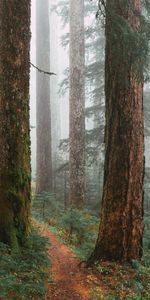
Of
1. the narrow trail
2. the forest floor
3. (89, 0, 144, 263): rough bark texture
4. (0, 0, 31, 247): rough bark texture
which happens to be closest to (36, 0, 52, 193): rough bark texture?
the narrow trail

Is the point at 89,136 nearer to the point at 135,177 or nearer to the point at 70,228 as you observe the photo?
the point at 70,228

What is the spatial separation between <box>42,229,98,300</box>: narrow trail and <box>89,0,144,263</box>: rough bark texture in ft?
1.49

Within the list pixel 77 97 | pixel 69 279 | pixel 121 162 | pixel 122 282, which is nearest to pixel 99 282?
pixel 122 282

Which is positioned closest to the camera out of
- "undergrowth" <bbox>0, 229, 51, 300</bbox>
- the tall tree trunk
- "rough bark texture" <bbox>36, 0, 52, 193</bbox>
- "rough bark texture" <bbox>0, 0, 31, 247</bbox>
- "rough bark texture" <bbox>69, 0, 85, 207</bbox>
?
"undergrowth" <bbox>0, 229, 51, 300</bbox>

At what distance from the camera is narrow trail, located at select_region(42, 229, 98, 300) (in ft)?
21.0

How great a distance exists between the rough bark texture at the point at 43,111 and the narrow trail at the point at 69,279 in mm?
6996

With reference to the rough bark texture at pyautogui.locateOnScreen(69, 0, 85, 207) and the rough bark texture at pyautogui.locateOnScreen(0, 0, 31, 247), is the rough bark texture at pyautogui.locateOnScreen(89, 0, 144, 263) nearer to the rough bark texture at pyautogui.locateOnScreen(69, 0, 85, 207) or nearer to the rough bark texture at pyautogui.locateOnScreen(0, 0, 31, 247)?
the rough bark texture at pyautogui.locateOnScreen(0, 0, 31, 247)

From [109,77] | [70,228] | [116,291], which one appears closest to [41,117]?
[70,228]

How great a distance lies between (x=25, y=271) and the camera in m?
6.30

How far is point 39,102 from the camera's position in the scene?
1638 cm

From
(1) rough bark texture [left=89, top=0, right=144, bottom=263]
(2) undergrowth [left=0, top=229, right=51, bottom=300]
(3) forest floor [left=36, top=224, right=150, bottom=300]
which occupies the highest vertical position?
(1) rough bark texture [left=89, top=0, right=144, bottom=263]

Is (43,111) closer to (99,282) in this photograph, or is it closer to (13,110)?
(13,110)

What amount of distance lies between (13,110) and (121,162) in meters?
2.16

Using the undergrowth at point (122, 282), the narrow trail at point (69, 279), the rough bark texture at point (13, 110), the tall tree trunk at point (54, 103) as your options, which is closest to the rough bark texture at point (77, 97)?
the tall tree trunk at point (54, 103)
